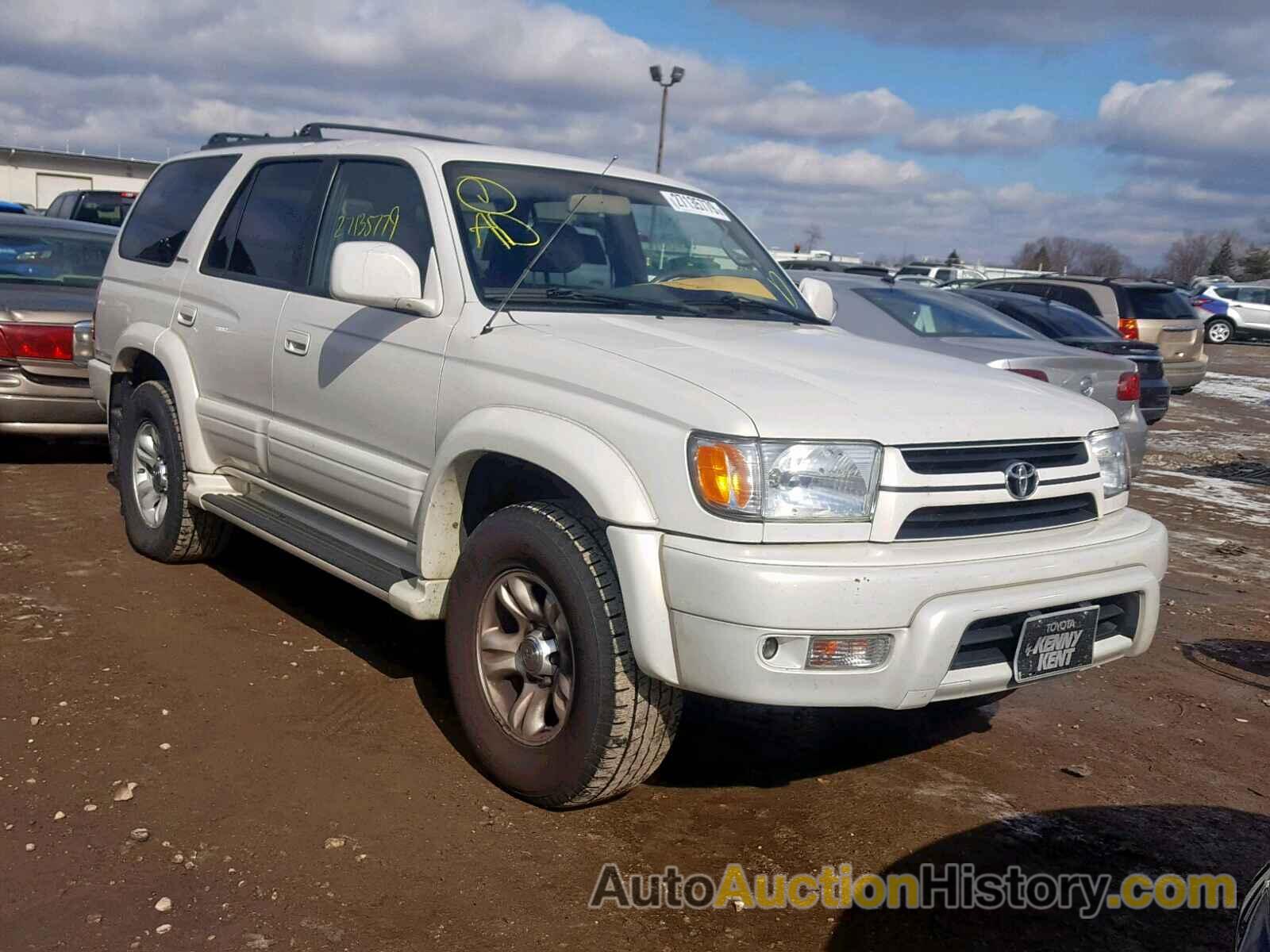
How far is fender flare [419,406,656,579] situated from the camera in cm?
319

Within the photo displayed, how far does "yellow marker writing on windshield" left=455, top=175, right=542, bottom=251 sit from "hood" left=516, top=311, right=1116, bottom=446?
0.42 metres

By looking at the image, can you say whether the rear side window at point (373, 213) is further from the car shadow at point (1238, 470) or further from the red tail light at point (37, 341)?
the car shadow at point (1238, 470)

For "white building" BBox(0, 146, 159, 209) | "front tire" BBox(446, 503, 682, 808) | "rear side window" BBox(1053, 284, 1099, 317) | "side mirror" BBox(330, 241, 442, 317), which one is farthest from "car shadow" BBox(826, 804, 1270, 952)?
"white building" BBox(0, 146, 159, 209)

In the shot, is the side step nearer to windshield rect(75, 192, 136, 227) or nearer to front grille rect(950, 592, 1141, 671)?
front grille rect(950, 592, 1141, 671)

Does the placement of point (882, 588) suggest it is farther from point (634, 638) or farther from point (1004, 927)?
point (1004, 927)

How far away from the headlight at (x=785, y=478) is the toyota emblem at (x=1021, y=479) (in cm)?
46

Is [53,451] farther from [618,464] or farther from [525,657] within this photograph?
[618,464]

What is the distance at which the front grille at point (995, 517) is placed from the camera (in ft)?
10.6

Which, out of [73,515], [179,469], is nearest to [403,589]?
[179,469]

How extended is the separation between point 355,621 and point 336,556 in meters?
1.02

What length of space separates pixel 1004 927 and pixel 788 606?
3.36 ft

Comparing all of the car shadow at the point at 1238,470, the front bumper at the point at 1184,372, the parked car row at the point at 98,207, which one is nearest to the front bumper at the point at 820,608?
the car shadow at the point at 1238,470

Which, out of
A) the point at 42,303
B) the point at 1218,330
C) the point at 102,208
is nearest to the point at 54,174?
the point at 102,208

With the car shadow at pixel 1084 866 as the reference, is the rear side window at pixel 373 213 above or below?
above
